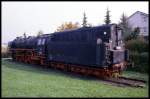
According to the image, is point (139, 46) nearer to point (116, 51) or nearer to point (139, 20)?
point (116, 51)

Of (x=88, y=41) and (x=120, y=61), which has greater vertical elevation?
(x=88, y=41)

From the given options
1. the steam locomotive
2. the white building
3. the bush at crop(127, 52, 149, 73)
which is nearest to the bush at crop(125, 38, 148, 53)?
the bush at crop(127, 52, 149, 73)

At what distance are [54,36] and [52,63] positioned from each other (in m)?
2.50

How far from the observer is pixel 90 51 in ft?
68.2

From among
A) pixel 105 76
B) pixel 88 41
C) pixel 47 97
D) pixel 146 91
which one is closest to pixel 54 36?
pixel 88 41

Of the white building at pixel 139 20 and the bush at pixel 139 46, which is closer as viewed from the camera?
the bush at pixel 139 46

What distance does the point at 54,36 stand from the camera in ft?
88.3

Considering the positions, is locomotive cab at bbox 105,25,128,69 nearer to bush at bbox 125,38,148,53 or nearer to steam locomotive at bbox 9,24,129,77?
steam locomotive at bbox 9,24,129,77

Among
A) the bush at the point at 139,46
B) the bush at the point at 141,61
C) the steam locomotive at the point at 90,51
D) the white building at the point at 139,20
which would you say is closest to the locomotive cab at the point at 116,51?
the steam locomotive at the point at 90,51

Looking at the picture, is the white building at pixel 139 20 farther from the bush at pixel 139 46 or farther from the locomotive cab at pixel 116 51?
the locomotive cab at pixel 116 51

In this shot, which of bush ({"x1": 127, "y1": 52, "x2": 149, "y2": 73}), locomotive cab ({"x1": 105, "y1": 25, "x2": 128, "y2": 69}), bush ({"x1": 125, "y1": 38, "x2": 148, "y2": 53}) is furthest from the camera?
bush ({"x1": 125, "y1": 38, "x2": 148, "y2": 53})

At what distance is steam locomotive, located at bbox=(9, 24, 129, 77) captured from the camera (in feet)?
65.1

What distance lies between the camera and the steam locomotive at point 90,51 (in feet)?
65.1

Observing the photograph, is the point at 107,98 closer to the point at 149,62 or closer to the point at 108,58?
the point at 108,58
